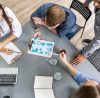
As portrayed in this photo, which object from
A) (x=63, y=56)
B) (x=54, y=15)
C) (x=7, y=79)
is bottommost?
(x=7, y=79)

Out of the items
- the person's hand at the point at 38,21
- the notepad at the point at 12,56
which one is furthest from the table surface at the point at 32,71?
the person's hand at the point at 38,21

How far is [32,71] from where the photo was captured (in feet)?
9.91

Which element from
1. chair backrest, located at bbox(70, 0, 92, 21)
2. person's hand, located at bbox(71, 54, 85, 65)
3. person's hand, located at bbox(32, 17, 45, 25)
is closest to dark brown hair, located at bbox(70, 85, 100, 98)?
person's hand, located at bbox(71, 54, 85, 65)

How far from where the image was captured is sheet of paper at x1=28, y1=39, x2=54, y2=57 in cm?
312

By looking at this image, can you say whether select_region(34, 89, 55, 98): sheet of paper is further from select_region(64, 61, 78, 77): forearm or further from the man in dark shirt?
the man in dark shirt

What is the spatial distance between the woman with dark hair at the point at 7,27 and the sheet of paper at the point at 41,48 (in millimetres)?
248

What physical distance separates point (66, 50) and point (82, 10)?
2.97 feet

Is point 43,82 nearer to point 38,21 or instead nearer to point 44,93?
point 44,93

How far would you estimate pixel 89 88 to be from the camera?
7.64 ft

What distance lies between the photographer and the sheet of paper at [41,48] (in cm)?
312

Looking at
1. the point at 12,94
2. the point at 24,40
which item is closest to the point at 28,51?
the point at 24,40

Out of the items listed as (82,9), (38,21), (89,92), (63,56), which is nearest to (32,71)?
(63,56)

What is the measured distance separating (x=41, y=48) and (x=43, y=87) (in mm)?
509

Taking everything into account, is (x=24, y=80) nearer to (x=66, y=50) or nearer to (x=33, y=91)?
(x=33, y=91)
